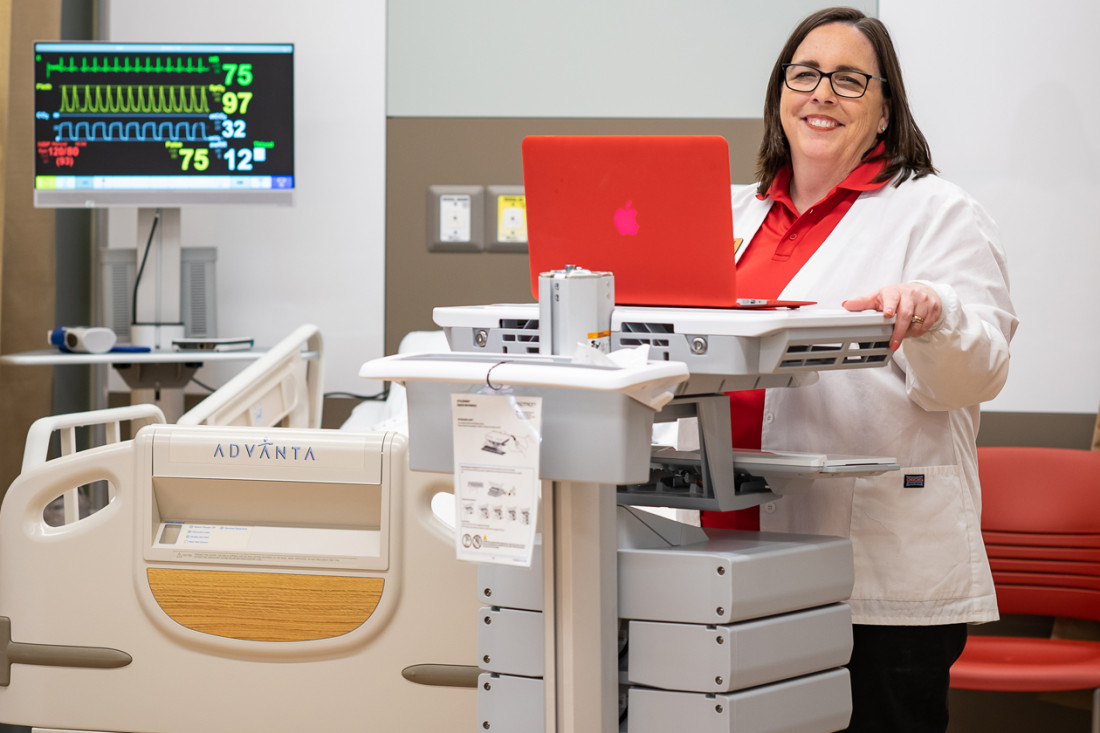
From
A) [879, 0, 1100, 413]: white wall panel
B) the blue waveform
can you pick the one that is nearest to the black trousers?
[879, 0, 1100, 413]: white wall panel

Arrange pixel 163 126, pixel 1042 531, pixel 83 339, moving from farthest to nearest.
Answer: pixel 163 126
pixel 83 339
pixel 1042 531

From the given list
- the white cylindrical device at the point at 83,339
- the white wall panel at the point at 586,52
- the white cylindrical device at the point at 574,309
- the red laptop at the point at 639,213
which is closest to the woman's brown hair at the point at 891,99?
the red laptop at the point at 639,213

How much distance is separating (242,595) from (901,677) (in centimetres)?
100

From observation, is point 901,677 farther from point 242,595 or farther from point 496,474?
point 242,595

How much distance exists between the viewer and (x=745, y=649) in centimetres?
110

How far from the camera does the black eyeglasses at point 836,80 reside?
57.4 inches

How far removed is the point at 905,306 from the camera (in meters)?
1.10

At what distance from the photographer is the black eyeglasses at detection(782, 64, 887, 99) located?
1.46m

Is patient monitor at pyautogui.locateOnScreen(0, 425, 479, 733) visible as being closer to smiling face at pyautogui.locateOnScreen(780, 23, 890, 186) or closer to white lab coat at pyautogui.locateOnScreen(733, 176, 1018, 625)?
white lab coat at pyautogui.locateOnScreen(733, 176, 1018, 625)

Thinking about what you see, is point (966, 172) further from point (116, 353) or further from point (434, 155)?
point (116, 353)

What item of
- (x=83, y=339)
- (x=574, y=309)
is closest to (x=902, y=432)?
(x=574, y=309)

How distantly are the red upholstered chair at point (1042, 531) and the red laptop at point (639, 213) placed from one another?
5.79 ft

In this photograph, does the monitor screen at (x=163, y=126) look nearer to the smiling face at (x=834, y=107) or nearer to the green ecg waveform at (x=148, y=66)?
the green ecg waveform at (x=148, y=66)

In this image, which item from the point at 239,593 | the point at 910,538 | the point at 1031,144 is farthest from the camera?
the point at 1031,144
